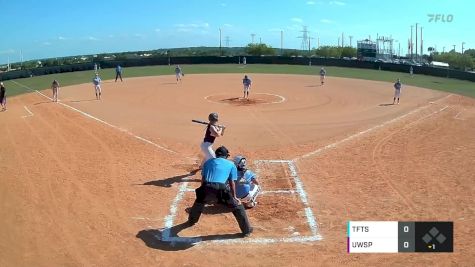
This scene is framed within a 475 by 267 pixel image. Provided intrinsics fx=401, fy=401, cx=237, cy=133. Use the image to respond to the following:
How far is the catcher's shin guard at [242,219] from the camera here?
25.9ft

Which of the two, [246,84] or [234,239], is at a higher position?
[246,84]

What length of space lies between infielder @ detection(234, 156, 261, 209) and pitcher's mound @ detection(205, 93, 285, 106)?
1673cm

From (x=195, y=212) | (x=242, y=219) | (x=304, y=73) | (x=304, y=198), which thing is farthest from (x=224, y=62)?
(x=242, y=219)

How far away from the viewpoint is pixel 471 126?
1958 centimetres

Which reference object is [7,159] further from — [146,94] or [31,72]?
[31,72]

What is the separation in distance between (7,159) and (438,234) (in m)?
12.9

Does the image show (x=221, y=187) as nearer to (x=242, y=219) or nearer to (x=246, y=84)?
(x=242, y=219)

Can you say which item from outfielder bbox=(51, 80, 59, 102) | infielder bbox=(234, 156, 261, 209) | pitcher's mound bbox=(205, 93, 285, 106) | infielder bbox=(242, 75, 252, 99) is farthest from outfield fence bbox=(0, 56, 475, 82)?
infielder bbox=(234, 156, 261, 209)

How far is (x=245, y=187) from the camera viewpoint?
9758 millimetres

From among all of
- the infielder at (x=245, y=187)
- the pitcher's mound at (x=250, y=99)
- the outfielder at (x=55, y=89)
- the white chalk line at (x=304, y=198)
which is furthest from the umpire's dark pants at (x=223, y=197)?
the outfielder at (x=55, y=89)

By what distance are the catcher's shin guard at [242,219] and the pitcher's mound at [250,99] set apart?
61.5ft

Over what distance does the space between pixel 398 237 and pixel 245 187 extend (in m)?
3.61

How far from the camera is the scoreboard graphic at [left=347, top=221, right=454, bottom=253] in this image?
7500 mm

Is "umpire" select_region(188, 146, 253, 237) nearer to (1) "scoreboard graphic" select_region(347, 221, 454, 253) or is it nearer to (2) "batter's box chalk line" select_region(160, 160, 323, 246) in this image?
(2) "batter's box chalk line" select_region(160, 160, 323, 246)
